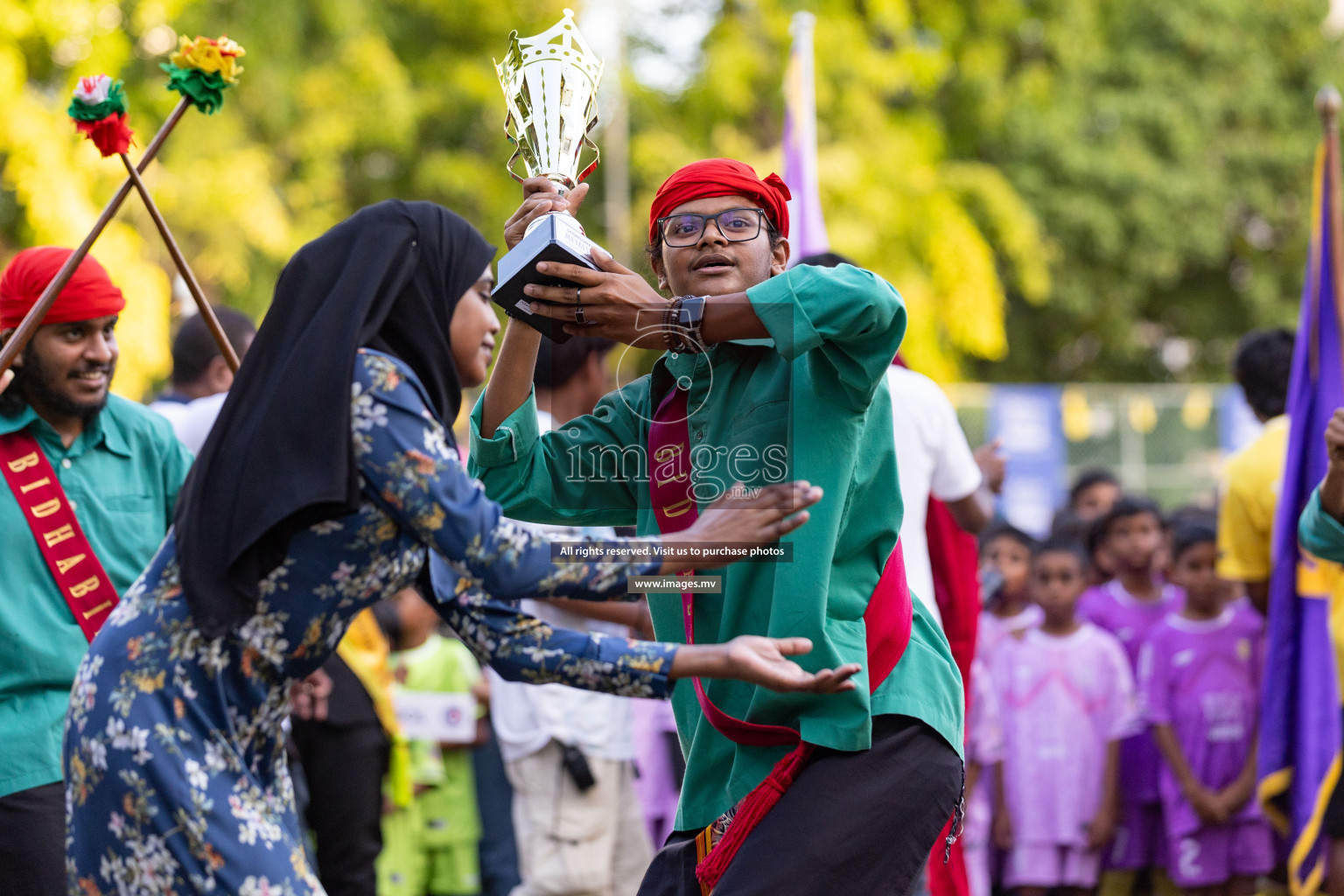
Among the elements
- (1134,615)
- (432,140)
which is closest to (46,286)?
(1134,615)

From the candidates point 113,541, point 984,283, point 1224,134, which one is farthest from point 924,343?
point 113,541

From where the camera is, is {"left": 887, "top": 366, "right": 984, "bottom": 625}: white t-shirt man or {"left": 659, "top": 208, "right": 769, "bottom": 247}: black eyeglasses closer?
{"left": 659, "top": 208, "right": 769, "bottom": 247}: black eyeglasses

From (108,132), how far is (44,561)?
47.3 inches

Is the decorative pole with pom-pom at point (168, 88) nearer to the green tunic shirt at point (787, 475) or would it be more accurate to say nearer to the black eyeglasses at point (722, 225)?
the green tunic shirt at point (787, 475)

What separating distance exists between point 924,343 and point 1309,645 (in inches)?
483

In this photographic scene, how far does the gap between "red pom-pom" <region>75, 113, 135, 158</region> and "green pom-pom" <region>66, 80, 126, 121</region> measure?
0.01 metres

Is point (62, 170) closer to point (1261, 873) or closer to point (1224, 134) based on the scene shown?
point (1261, 873)

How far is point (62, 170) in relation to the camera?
505 inches

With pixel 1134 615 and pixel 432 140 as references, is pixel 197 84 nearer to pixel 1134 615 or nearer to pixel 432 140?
pixel 1134 615

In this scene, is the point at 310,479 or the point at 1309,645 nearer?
the point at 310,479

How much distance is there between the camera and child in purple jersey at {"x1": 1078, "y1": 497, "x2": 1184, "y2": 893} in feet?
22.5

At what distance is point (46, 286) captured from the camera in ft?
13.4

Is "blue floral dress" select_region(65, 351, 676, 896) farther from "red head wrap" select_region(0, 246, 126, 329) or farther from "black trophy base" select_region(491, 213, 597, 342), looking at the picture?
"red head wrap" select_region(0, 246, 126, 329)

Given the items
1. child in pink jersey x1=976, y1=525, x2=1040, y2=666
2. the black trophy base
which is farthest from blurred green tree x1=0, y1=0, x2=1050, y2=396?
the black trophy base
